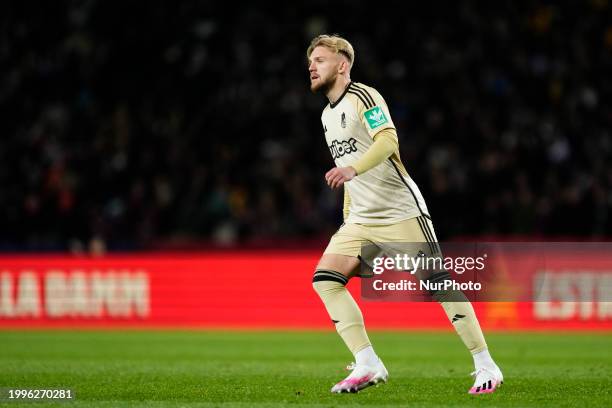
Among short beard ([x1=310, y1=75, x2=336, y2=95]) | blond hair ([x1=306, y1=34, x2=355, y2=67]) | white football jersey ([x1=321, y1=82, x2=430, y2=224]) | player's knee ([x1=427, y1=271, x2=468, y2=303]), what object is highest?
blond hair ([x1=306, y1=34, x2=355, y2=67])

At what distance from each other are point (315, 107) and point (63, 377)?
33.4ft

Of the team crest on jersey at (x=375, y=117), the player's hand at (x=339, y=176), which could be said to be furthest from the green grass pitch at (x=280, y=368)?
the team crest on jersey at (x=375, y=117)

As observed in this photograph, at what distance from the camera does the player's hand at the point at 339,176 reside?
648 centimetres

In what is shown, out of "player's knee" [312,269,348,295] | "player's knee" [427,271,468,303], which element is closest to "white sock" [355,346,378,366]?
"player's knee" [312,269,348,295]

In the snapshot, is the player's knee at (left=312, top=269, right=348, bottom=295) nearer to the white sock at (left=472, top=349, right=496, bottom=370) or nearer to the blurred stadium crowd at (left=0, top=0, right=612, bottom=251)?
the white sock at (left=472, top=349, right=496, bottom=370)

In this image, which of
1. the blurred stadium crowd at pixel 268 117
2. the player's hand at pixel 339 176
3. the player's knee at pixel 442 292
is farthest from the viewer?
the blurred stadium crowd at pixel 268 117

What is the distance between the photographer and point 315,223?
16.0m

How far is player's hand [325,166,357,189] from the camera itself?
21.3 feet

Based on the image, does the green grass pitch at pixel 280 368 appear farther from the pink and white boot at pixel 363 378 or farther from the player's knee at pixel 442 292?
the player's knee at pixel 442 292

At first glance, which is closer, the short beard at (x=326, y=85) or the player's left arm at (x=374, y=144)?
the player's left arm at (x=374, y=144)

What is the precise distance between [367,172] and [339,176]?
26.9 inches

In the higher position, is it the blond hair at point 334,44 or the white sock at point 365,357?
the blond hair at point 334,44

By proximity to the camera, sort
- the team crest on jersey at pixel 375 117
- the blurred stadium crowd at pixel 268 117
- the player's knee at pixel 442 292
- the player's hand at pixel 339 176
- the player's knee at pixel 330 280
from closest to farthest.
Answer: the player's hand at pixel 339 176, the team crest on jersey at pixel 375 117, the player's knee at pixel 442 292, the player's knee at pixel 330 280, the blurred stadium crowd at pixel 268 117

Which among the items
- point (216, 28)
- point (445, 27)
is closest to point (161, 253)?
point (216, 28)
